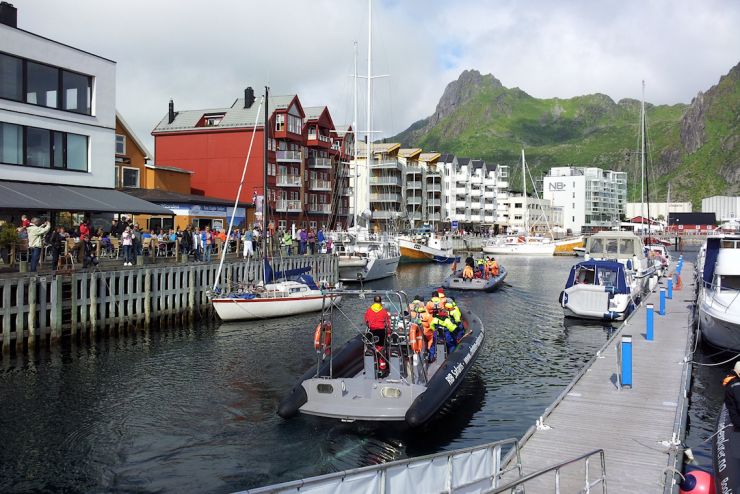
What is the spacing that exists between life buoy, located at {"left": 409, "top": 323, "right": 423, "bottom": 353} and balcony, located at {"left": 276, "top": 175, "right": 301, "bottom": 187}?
54503 mm

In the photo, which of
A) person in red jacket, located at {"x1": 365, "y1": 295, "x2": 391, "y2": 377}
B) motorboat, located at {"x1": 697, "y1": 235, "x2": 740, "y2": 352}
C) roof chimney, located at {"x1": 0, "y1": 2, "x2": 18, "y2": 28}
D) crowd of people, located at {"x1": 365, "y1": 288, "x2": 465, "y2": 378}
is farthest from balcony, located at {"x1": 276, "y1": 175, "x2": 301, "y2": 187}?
person in red jacket, located at {"x1": 365, "y1": 295, "x2": 391, "y2": 377}

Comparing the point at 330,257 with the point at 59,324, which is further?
the point at 330,257

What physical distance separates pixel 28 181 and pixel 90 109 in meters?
5.68

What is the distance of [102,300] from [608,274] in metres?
23.8

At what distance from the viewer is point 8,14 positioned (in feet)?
106

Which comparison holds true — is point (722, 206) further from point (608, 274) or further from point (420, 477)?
point (420, 477)

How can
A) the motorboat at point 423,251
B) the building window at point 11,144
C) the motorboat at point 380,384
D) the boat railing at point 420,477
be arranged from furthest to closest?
1. the motorboat at point 423,251
2. the building window at point 11,144
3. the motorboat at point 380,384
4. the boat railing at point 420,477

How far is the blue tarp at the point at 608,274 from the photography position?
31.8 meters

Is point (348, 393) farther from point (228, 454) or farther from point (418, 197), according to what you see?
point (418, 197)

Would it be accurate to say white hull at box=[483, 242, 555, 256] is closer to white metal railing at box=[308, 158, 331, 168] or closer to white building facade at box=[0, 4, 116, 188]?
white metal railing at box=[308, 158, 331, 168]

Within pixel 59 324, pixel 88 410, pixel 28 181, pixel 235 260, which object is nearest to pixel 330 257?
pixel 235 260

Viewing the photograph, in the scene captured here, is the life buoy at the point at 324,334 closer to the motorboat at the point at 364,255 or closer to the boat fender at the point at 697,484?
the boat fender at the point at 697,484

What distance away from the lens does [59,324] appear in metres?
24.6

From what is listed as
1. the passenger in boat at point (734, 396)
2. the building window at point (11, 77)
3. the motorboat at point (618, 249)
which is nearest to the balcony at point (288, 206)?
the motorboat at point (618, 249)
